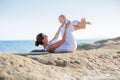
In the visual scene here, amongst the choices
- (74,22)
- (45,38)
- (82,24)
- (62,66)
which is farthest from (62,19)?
(62,66)

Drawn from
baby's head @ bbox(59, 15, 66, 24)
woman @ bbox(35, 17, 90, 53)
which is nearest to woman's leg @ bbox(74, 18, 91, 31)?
woman @ bbox(35, 17, 90, 53)

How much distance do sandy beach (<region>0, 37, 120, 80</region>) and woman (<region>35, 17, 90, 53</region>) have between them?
2.64 ft

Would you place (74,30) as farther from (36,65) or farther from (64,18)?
(36,65)

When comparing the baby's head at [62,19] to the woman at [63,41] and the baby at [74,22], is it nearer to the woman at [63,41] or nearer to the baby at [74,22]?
the baby at [74,22]

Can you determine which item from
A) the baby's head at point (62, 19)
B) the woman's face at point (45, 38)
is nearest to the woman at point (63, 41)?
the woman's face at point (45, 38)

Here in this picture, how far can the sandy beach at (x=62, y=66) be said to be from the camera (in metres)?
12.8

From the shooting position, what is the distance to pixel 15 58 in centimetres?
1338

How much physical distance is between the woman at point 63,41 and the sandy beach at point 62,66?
0.80 m

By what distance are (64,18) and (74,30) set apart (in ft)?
2.33

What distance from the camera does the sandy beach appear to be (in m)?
12.8

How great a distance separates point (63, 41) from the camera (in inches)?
659

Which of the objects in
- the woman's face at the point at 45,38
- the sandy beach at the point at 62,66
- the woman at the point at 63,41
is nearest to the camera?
the sandy beach at the point at 62,66

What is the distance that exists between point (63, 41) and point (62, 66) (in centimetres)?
242

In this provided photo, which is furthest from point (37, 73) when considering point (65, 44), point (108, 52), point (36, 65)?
point (108, 52)
